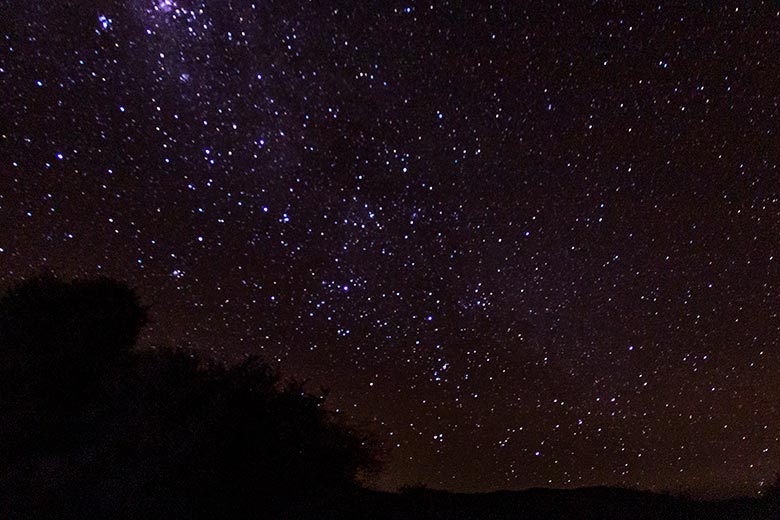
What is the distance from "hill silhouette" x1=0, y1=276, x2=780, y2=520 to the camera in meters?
7.21

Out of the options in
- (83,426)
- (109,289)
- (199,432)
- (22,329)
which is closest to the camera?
(199,432)

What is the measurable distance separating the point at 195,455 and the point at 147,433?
68cm

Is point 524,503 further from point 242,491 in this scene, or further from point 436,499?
point 242,491

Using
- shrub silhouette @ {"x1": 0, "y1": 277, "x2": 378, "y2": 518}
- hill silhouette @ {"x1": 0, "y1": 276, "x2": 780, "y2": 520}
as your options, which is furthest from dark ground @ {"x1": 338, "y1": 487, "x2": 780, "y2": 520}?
shrub silhouette @ {"x1": 0, "y1": 277, "x2": 378, "y2": 518}

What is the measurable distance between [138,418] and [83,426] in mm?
1728

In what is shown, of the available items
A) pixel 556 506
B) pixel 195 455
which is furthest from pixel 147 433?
pixel 556 506

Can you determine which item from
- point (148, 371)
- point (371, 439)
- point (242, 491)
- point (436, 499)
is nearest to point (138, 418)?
point (148, 371)

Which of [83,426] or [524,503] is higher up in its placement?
[83,426]

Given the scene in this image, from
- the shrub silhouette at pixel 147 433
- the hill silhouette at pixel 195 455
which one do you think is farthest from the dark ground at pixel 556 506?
the shrub silhouette at pixel 147 433

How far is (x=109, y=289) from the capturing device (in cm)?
1202

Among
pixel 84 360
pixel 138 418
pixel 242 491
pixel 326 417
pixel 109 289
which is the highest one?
pixel 109 289

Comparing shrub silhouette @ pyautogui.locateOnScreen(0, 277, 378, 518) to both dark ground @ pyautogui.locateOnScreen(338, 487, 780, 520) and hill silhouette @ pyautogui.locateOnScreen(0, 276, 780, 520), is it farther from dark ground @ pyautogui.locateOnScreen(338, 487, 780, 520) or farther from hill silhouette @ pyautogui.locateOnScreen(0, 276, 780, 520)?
dark ground @ pyautogui.locateOnScreen(338, 487, 780, 520)

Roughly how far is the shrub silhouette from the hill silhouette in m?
0.02

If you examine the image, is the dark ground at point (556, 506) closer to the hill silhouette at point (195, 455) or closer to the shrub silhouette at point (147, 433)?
the hill silhouette at point (195, 455)
